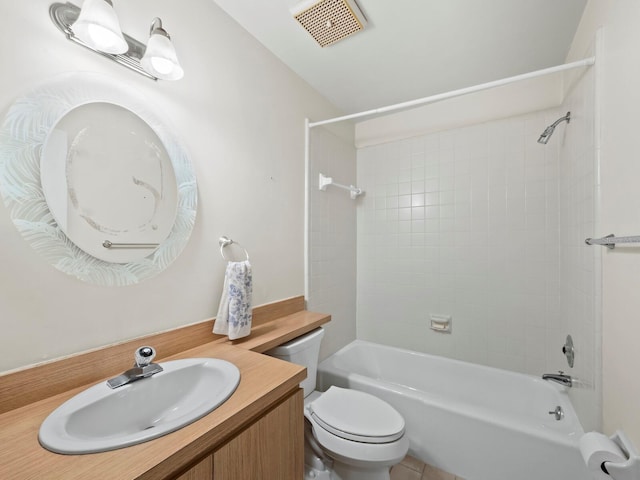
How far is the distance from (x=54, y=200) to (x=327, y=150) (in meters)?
1.69

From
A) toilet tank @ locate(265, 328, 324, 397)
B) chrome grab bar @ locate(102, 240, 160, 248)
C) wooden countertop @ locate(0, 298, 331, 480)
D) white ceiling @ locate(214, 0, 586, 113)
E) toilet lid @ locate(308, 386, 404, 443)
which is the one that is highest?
white ceiling @ locate(214, 0, 586, 113)

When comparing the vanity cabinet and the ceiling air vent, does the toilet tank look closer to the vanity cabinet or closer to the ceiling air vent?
the vanity cabinet

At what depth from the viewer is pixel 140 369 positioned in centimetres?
83

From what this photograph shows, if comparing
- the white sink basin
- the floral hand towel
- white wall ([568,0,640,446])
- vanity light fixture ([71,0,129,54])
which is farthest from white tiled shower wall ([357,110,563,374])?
vanity light fixture ([71,0,129,54])

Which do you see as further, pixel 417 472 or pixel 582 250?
pixel 417 472

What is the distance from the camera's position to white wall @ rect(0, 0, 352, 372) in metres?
0.74

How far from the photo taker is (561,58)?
1.62 metres

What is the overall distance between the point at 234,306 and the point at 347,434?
2.51 feet

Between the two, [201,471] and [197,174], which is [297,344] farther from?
[197,174]

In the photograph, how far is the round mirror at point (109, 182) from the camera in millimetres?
806

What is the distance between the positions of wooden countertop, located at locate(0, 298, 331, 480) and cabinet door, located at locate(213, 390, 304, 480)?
26 mm

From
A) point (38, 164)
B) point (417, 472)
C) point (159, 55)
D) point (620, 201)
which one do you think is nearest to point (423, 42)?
point (620, 201)

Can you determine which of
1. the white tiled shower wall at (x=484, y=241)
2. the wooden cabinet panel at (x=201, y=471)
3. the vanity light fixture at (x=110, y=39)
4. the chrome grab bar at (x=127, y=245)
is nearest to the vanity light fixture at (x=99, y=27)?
the vanity light fixture at (x=110, y=39)

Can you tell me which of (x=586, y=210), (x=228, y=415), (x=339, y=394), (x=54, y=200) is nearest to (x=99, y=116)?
(x=54, y=200)
